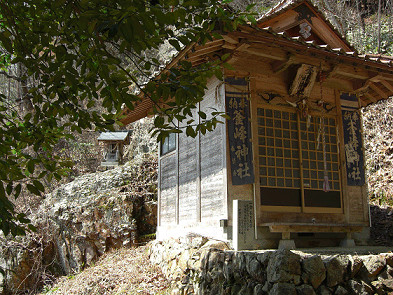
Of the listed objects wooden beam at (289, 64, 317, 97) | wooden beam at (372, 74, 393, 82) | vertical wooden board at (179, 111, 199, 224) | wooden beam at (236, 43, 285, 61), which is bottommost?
vertical wooden board at (179, 111, 199, 224)

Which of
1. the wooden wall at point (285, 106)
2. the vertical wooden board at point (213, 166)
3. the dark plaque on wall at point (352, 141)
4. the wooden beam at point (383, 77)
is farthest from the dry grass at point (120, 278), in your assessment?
the wooden beam at point (383, 77)

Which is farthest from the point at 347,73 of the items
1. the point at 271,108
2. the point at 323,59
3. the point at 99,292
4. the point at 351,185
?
the point at 99,292

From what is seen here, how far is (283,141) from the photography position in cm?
781

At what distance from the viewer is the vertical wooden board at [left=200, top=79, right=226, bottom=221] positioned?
7.29 m

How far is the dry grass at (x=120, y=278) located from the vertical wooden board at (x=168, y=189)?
131 centimetres

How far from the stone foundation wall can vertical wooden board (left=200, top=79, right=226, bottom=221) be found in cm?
107

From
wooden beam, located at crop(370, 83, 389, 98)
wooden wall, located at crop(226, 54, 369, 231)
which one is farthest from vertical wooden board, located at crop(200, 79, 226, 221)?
wooden beam, located at crop(370, 83, 389, 98)

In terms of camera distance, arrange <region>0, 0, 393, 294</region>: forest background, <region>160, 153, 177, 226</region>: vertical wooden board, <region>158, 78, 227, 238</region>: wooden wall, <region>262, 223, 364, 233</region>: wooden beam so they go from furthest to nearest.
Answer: <region>160, 153, 177, 226</region>: vertical wooden board, <region>158, 78, 227, 238</region>: wooden wall, <region>262, 223, 364, 233</region>: wooden beam, <region>0, 0, 393, 294</region>: forest background

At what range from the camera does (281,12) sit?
811cm

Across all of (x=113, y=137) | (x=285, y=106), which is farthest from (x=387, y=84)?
(x=113, y=137)

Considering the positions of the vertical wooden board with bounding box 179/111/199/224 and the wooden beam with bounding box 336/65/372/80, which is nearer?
the wooden beam with bounding box 336/65/372/80

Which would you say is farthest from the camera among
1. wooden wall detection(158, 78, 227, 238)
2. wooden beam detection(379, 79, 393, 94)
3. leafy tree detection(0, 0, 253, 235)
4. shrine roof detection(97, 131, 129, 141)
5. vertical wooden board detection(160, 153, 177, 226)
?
shrine roof detection(97, 131, 129, 141)

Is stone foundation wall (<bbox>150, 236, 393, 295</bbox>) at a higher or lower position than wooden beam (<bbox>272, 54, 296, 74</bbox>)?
lower

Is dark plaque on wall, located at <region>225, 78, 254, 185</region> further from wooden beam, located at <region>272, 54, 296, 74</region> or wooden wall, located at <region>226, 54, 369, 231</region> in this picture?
wooden beam, located at <region>272, 54, 296, 74</region>
